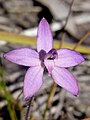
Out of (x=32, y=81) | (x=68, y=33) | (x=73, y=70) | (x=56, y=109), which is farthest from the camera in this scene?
(x=68, y=33)

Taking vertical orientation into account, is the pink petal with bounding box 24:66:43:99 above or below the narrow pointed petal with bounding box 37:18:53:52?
below

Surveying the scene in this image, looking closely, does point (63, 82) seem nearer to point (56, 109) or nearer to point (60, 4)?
point (56, 109)

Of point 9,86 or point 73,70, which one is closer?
point 9,86

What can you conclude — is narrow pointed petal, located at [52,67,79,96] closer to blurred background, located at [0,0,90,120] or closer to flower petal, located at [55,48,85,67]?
flower petal, located at [55,48,85,67]

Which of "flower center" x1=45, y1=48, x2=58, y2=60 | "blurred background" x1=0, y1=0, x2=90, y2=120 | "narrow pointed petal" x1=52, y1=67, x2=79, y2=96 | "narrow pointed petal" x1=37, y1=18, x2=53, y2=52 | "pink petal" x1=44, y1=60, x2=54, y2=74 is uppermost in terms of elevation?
"narrow pointed petal" x1=37, y1=18, x2=53, y2=52

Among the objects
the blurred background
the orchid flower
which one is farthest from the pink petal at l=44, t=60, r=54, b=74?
the blurred background

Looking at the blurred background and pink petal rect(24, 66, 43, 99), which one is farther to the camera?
the blurred background

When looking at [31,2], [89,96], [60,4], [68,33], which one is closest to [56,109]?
[89,96]

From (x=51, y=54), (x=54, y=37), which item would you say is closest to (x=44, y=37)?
(x=51, y=54)

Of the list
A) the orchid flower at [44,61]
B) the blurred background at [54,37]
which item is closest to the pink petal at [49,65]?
the orchid flower at [44,61]
